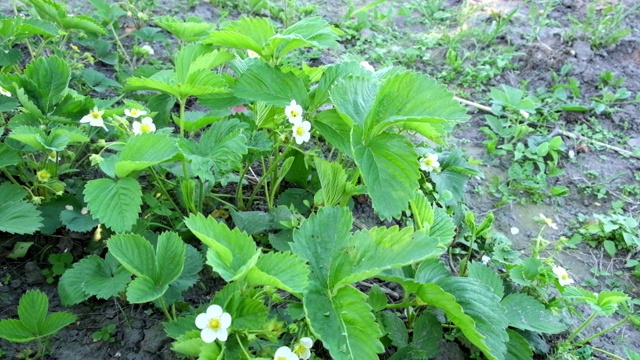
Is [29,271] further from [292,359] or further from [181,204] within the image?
[292,359]

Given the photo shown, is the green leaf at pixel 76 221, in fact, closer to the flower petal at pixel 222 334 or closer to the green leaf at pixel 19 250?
the green leaf at pixel 19 250

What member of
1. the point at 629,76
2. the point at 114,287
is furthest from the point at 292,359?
the point at 629,76

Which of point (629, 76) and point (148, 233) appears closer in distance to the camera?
point (148, 233)

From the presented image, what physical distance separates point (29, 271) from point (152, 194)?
481mm

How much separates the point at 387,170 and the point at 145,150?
725 mm

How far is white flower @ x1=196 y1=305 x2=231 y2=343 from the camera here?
4.25ft

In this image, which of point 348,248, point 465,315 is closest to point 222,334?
point 348,248

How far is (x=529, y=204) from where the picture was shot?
2559 mm

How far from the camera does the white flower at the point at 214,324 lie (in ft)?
4.25

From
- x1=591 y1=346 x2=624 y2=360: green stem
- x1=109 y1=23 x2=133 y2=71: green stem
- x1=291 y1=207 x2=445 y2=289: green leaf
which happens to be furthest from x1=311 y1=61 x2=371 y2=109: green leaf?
x1=109 y1=23 x2=133 y2=71: green stem

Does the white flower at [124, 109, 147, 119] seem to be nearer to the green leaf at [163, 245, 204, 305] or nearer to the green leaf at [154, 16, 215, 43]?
the green leaf at [163, 245, 204, 305]

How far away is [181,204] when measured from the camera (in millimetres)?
1965

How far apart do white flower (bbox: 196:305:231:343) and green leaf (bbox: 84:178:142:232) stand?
0.41 meters

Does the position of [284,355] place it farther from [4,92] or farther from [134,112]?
[4,92]
